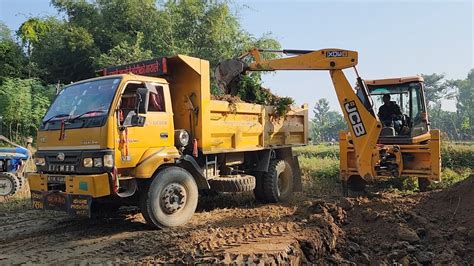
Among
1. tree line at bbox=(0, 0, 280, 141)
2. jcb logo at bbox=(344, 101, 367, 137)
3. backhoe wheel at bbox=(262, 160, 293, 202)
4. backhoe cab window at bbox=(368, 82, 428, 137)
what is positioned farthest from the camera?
tree line at bbox=(0, 0, 280, 141)

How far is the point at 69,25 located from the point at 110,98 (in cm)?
1608

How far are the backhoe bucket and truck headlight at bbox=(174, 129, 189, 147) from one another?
229 centimetres

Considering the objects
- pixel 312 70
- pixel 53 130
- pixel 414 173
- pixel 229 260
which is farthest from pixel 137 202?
pixel 414 173

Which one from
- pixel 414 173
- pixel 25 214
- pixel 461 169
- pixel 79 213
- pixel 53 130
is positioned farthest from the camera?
pixel 461 169

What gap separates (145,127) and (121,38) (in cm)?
1356

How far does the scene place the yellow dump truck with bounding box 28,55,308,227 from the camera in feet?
18.5

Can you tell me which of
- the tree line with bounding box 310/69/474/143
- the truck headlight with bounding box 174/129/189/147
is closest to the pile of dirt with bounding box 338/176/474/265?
the truck headlight with bounding box 174/129/189/147

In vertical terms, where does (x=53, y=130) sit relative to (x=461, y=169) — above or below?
above

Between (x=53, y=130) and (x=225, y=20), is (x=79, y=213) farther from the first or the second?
(x=225, y=20)

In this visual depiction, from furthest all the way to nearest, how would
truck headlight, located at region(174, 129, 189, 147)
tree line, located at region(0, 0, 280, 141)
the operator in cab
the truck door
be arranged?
tree line, located at region(0, 0, 280, 141) < the operator in cab < truck headlight, located at region(174, 129, 189, 147) < the truck door

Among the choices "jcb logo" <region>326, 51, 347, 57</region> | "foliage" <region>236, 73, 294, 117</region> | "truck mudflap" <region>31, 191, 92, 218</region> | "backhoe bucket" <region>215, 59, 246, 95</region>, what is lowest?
"truck mudflap" <region>31, 191, 92, 218</region>

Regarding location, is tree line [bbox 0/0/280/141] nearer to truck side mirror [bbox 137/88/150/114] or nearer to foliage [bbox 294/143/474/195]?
foliage [bbox 294/143/474/195]

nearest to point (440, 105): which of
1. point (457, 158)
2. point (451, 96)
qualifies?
point (451, 96)

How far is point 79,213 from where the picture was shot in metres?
5.57
